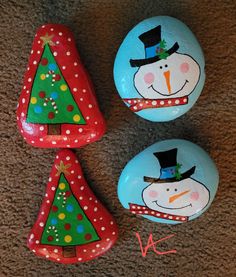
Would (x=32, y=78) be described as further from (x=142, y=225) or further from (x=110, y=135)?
(x=142, y=225)

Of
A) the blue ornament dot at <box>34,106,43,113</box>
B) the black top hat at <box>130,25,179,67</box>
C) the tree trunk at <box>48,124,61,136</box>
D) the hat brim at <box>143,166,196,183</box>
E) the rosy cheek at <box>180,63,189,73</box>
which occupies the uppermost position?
the black top hat at <box>130,25,179,67</box>

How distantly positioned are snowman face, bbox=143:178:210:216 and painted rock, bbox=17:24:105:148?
5.5 inches

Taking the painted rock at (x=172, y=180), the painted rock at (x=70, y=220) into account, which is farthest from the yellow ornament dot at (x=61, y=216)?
the painted rock at (x=172, y=180)

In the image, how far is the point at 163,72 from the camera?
786 millimetres

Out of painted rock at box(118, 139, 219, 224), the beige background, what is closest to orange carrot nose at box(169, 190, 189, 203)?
painted rock at box(118, 139, 219, 224)

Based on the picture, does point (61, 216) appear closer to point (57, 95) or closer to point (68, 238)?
point (68, 238)

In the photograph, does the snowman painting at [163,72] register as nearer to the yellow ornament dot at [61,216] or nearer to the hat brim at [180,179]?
the hat brim at [180,179]

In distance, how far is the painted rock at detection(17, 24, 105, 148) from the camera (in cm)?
83

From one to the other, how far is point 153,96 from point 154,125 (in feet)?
0.32

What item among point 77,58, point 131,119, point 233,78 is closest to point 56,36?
point 77,58

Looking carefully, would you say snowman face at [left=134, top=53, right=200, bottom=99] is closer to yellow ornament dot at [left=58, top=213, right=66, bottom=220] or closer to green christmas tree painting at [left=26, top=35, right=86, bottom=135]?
green christmas tree painting at [left=26, top=35, right=86, bottom=135]

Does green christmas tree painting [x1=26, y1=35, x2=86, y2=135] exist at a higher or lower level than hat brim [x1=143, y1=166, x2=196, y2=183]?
higher

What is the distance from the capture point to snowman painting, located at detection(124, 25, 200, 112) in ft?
2.58

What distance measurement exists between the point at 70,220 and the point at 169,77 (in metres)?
0.30
